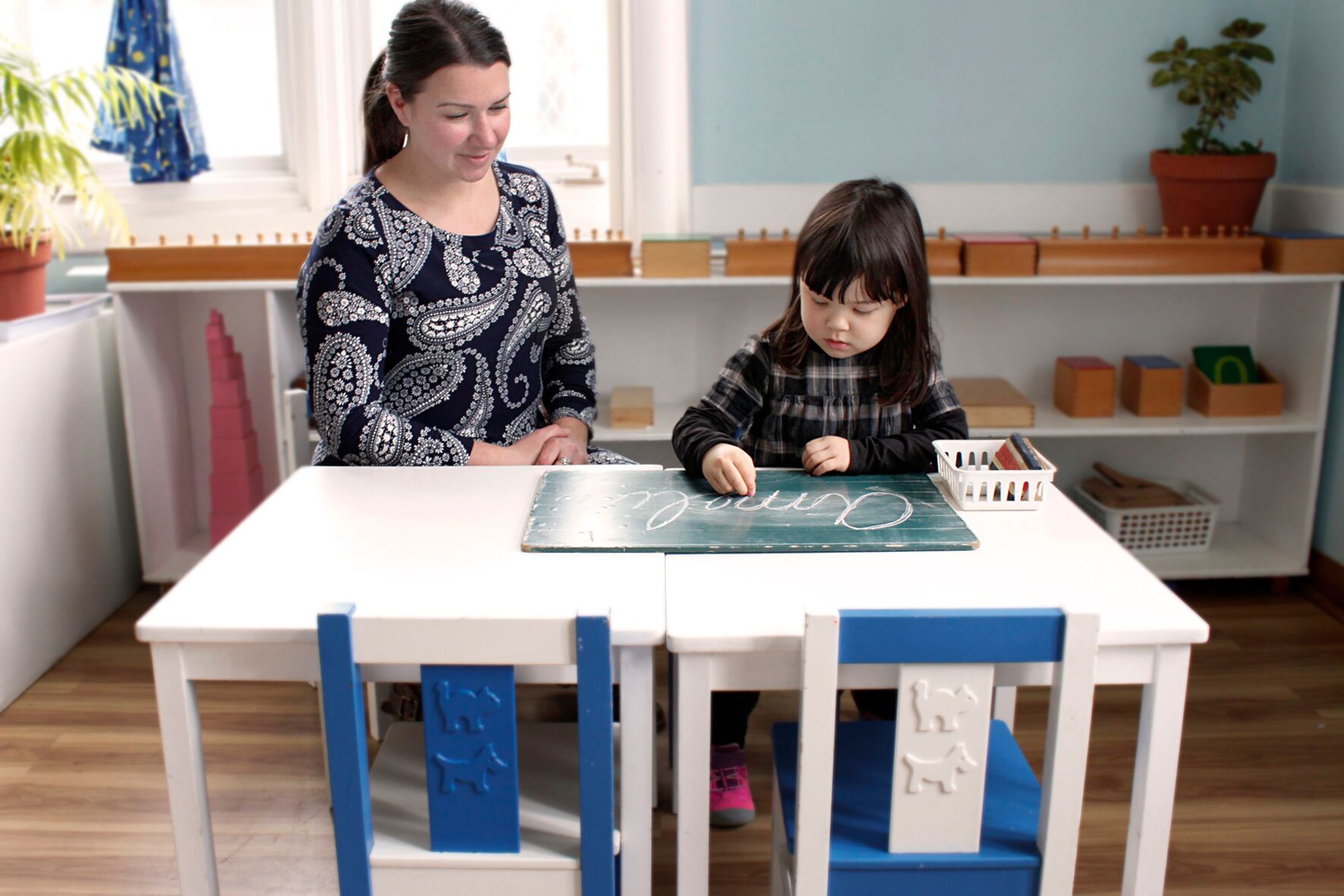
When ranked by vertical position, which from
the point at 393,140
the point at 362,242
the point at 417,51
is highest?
the point at 417,51

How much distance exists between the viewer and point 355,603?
1145 mm

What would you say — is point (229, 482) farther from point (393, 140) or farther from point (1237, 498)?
point (1237, 498)

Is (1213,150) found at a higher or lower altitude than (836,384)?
higher

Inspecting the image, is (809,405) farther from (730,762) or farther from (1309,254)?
(1309,254)

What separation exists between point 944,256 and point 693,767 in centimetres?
175

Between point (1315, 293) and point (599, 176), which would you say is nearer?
point (1315, 293)

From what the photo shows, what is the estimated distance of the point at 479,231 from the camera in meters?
1.93

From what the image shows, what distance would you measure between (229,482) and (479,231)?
124cm

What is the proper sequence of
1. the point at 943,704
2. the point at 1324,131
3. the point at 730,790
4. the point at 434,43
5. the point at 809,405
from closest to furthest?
the point at 943,704, the point at 434,43, the point at 809,405, the point at 730,790, the point at 1324,131

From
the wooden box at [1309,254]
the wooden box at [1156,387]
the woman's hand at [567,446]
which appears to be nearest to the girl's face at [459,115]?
the woman's hand at [567,446]

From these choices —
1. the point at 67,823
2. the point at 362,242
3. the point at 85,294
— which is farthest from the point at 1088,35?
the point at 67,823

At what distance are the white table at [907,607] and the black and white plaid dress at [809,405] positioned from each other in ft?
1.55

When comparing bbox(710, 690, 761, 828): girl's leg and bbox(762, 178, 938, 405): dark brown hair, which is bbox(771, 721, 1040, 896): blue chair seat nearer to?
bbox(710, 690, 761, 828): girl's leg

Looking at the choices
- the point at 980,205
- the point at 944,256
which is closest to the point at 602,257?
the point at 944,256
